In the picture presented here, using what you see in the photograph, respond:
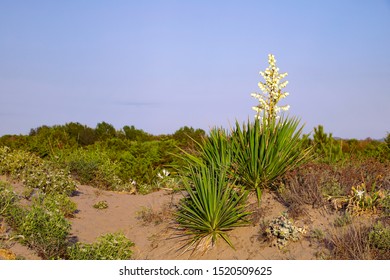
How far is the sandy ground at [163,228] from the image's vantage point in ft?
29.8

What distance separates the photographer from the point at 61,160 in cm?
1639

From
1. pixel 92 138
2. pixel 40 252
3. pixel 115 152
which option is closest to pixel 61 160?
pixel 115 152

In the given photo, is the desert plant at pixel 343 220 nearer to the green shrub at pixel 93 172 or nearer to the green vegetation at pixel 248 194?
the green vegetation at pixel 248 194

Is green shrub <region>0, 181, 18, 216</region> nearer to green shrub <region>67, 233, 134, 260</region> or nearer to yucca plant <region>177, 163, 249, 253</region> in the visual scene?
green shrub <region>67, 233, 134, 260</region>

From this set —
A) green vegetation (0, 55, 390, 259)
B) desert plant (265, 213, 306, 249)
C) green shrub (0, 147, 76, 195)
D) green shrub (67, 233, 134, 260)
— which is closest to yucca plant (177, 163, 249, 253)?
green vegetation (0, 55, 390, 259)

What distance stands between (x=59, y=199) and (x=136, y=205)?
6.91ft

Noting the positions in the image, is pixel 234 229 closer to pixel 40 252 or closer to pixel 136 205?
pixel 40 252

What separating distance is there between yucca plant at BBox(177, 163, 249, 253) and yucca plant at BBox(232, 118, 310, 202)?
621 mm

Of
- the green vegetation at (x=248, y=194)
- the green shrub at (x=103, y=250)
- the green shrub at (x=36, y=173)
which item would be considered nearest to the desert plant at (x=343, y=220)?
the green vegetation at (x=248, y=194)

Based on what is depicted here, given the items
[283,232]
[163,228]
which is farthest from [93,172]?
[283,232]

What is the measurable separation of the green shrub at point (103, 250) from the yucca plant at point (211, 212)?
45.7 inches

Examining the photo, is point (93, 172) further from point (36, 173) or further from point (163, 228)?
point (163, 228)

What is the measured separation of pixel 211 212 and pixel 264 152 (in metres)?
1.81

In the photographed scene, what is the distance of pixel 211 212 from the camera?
9.49 metres
